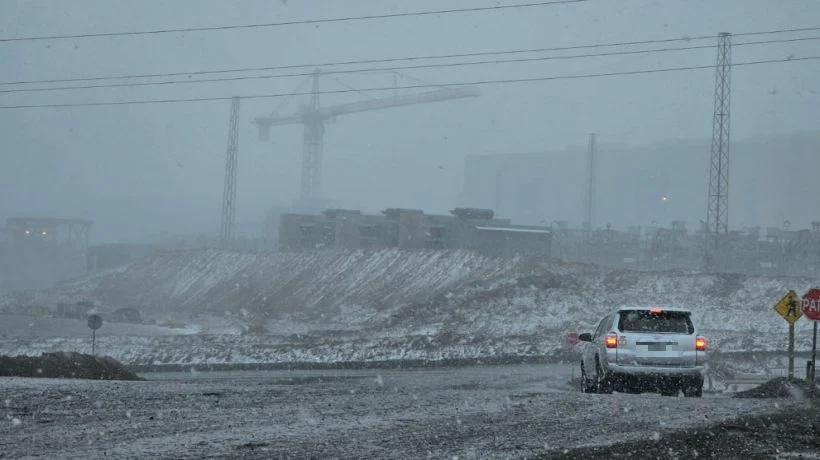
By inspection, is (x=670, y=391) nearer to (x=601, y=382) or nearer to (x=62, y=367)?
(x=601, y=382)

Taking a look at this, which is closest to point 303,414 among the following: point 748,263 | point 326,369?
point 326,369

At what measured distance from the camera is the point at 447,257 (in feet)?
213

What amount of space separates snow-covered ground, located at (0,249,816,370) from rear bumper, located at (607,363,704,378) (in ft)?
62.0

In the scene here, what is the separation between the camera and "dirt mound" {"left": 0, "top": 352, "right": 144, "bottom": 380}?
21.5 metres

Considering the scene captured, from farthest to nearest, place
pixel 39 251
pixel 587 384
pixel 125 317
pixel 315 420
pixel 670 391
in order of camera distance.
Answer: pixel 39 251 → pixel 125 317 → pixel 587 384 → pixel 670 391 → pixel 315 420

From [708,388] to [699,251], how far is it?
177ft

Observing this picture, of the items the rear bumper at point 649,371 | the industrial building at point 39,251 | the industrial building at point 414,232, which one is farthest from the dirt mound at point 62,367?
the industrial building at point 39,251

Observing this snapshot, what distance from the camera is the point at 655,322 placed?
17391 mm

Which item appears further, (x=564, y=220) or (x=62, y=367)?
(x=564, y=220)

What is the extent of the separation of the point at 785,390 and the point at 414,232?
55.7 meters

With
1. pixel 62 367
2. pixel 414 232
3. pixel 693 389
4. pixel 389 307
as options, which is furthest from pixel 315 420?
pixel 414 232

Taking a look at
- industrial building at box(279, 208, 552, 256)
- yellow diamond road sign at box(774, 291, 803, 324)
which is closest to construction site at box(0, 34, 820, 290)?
industrial building at box(279, 208, 552, 256)

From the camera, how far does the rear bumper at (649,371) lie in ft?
55.7

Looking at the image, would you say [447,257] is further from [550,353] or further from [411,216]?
[550,353]
